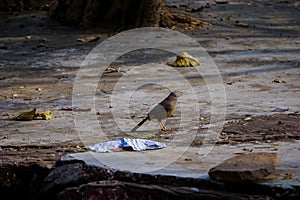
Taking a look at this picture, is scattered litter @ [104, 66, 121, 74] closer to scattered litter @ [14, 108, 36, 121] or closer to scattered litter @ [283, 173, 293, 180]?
scattered litter @ [14, 108, 36, 121]

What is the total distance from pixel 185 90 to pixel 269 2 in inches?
239

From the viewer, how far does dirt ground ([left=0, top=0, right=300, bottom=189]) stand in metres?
5.30

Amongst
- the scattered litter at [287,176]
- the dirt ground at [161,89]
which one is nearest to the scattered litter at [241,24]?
the dirt ground at [161,89]

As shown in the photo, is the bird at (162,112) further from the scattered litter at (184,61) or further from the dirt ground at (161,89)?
the scattered litter at (184,61)

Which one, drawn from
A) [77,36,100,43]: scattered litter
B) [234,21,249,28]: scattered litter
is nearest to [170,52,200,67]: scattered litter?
[77,36,100,43]: scattered litter

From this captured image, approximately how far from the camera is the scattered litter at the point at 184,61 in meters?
8.02

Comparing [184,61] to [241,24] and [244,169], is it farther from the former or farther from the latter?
[244,169]

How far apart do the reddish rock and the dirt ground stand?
33 cm

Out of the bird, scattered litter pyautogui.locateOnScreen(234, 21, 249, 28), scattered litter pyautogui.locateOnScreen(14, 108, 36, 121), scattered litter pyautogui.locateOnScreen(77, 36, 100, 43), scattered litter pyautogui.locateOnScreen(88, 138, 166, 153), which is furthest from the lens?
scattered litter pyautogui.locateOnScreen(234, 21, 249, 28)

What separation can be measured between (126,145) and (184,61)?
127 inches

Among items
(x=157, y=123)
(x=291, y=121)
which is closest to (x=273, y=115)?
(x=291, y=121)

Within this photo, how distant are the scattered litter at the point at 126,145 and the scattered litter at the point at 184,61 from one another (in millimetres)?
3058

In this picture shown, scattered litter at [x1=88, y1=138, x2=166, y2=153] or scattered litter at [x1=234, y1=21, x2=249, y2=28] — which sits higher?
scattered litter at [x1=234, y1=21, x2=249, y2=28]

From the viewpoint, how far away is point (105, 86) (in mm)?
7141
